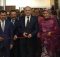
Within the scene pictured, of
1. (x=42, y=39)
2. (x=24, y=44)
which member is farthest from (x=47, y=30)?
(x=24, y=44)

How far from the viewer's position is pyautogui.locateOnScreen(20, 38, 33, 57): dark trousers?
7.38m

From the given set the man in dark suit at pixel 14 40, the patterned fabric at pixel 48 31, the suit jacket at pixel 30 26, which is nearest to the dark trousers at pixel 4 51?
the man in dark suit at pixel 14 40

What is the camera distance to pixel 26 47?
24.3 feet

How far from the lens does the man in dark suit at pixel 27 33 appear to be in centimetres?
722

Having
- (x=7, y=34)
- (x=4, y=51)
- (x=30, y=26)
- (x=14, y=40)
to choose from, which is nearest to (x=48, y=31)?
(x=30, y=26)

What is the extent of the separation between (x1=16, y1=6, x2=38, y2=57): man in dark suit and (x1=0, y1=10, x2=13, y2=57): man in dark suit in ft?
0.84

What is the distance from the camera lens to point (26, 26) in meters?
7.29

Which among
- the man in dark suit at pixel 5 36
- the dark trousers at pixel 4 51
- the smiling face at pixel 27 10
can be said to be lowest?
the dark trousers at pixel 4 51

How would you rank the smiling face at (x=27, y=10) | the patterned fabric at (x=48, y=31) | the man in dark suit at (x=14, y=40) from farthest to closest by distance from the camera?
the man in dark suit at (x=14, y=40)
the patterned fabric at (x=48, y=31)
the smiling face at (x=27, y=10)

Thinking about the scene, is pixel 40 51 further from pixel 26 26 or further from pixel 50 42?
pixel 26 26

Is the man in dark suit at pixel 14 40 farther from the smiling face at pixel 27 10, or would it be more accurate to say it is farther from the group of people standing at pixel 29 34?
the smiling face at pixel 27 10

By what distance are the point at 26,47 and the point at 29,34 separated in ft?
1.45

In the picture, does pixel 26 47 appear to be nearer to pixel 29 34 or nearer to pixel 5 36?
pixel 29 34

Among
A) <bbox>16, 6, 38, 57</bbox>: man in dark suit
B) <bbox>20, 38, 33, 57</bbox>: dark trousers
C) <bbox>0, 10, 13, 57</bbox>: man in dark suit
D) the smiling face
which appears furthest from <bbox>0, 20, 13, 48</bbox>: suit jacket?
the smiling face
